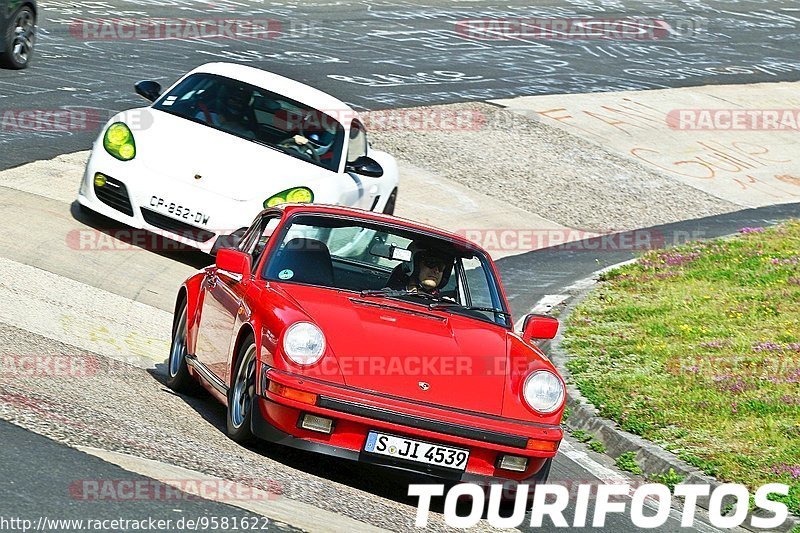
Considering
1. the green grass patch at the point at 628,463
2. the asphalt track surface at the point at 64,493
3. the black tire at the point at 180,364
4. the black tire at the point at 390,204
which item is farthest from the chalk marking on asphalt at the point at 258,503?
the black tire at the point at 390,204

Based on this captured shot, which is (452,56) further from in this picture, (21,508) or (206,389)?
(21,508)

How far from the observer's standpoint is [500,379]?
289 inches

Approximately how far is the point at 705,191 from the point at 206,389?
1506 cm

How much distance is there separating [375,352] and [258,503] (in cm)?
126

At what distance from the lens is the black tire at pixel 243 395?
23.8 feet

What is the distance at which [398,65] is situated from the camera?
1073 inches

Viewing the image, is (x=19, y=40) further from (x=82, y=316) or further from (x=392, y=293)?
(x=392, y=293)

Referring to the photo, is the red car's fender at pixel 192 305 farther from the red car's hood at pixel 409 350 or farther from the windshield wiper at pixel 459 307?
the windshield wiper at pixel 459 307

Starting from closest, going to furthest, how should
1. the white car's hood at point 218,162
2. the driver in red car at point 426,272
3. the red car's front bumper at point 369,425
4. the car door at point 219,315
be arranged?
the red car's front bumper at point 369,425 → the car door at point 219,315 → the driver in red car at point 426,272 → the white car's hood at point 218,162

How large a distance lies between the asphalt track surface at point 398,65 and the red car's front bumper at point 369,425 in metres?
0.42

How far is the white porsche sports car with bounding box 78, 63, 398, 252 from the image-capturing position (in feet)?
40.9

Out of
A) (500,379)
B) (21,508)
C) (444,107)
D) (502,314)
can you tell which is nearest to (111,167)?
(502,314)

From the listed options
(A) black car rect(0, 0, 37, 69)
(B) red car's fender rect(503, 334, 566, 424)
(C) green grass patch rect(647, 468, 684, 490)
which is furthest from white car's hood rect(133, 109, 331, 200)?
(A) black car rect(0, 0, 37, 69)

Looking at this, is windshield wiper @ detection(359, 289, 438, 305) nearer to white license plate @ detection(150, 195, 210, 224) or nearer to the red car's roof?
the red car's roof
